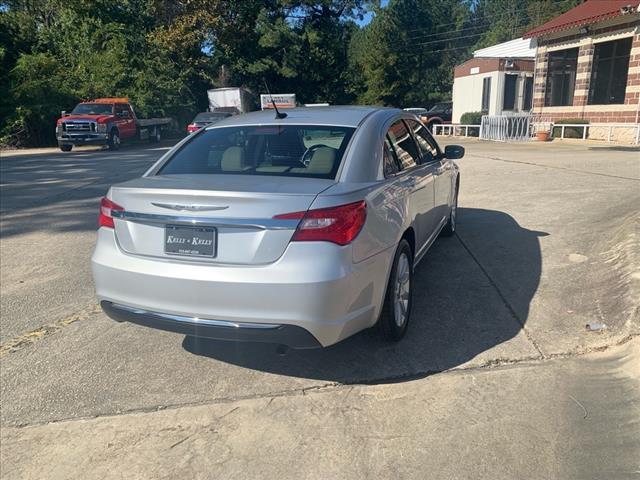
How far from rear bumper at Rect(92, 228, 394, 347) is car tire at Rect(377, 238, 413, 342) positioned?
0.36 m

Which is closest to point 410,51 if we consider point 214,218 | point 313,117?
point 313,117

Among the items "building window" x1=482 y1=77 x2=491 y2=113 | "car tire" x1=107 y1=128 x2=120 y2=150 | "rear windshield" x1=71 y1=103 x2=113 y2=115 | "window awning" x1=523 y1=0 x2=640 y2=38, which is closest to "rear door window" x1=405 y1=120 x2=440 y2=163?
"window awning" x1=523 y1=0 x2=640 y2=38

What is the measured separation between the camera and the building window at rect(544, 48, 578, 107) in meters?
22.2

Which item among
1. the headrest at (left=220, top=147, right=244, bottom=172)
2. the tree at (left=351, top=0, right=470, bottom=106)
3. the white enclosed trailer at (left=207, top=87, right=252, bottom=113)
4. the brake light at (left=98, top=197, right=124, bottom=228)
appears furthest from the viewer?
the tree at (left=351, top=0, right=470, bottom=106)

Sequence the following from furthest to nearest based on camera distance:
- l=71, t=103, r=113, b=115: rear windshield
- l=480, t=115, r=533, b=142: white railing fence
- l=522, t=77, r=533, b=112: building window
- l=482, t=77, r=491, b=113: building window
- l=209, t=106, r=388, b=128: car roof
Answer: l=482, t=77, r=491, b=113: building window → l=522, t=77, r=533, b=112: building window → l=71, t=103, r=113, b=115: rear windshield → l=480, t=115, r=533, b=142: white railing fence → l=209, t=106, r=388, b=128: car roof

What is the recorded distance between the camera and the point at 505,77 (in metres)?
26.3

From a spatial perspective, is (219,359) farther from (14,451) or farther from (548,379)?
(548,379)

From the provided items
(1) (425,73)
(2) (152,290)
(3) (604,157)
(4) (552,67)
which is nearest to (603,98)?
(4) (552,67)

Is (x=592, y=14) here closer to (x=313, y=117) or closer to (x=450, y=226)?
(x=450, y=226)

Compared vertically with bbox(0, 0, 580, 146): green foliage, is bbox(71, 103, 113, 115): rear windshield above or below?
below

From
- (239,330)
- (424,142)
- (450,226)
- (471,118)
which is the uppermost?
(424,142)

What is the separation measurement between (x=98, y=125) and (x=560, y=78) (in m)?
19.1

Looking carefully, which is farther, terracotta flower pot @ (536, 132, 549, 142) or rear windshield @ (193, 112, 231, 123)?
rear windshield @ (193, 112, 231, 123)

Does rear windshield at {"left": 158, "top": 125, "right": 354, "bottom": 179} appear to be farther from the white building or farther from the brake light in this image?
the white building
